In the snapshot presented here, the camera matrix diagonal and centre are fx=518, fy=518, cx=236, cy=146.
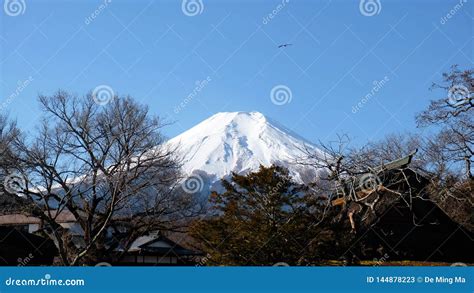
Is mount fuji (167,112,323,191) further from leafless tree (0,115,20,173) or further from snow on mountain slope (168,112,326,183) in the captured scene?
leafless tree (0,115,20,173)

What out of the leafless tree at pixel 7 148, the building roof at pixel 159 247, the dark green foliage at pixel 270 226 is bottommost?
the dark green foliage at pixel 270 226

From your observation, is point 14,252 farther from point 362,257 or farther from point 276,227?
point 362,257

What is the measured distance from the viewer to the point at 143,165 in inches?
746

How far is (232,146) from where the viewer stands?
44188 millimetres

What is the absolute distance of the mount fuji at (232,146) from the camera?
3291 centimetres

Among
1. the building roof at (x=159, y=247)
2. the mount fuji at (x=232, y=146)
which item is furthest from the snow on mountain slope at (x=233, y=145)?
the building roof at (x=159, y=247)

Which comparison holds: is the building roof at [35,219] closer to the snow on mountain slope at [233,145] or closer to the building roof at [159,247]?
the building roof at [159,247]

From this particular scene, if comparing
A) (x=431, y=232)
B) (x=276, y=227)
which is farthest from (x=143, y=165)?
(x=431, y=232)

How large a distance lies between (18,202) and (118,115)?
471cm

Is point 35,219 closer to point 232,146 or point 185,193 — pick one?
point 185,193

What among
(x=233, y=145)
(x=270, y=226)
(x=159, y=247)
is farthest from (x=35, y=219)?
(x=233, y=145)

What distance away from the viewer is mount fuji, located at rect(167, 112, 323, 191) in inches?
1296

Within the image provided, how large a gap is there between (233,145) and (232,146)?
1.39 feet

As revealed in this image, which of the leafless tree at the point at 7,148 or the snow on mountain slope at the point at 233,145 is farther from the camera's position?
the snow on mountain slope at the point at 233,145
